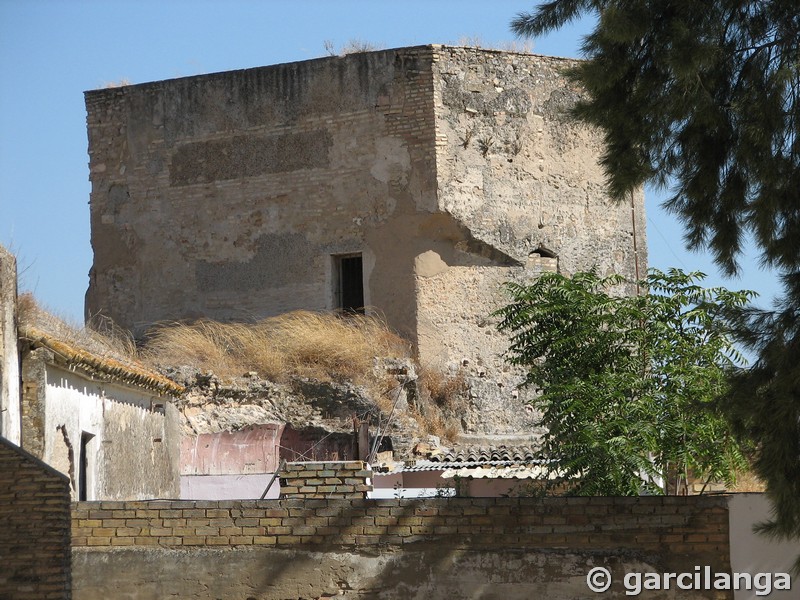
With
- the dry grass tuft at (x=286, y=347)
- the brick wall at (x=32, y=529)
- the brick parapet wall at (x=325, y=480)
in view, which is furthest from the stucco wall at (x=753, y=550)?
the dry grass tuft at (x=286, y=347)

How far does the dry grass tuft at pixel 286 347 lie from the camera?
62.6ft

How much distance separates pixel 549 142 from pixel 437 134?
86.4 inches

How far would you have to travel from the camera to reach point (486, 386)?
20.2 m

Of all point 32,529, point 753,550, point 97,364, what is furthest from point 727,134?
point 97,364

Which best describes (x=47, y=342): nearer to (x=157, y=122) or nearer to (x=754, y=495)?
(x=754, y=495)

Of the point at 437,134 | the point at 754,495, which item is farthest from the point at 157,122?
the point at 754,495

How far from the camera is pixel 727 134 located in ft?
26.2

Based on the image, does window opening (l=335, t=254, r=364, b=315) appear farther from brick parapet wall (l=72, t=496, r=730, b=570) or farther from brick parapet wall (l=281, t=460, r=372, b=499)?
brick parapet wall (l=72, t=496, r=730, b=570)

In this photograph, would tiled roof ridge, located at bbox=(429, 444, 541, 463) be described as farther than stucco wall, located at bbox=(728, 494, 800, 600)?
Yes

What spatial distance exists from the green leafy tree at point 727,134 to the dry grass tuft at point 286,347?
10.9 meters

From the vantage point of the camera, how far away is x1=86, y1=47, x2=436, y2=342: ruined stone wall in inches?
797

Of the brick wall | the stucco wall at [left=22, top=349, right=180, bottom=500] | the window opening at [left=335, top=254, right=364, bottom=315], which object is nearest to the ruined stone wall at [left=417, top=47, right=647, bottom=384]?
the window opening at [left=335, top=254, right=364, bottom=315]

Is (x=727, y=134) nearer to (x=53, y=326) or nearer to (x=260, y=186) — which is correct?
(x=53, y=326)

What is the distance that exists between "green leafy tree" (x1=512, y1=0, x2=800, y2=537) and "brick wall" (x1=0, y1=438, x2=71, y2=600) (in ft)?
15.4
